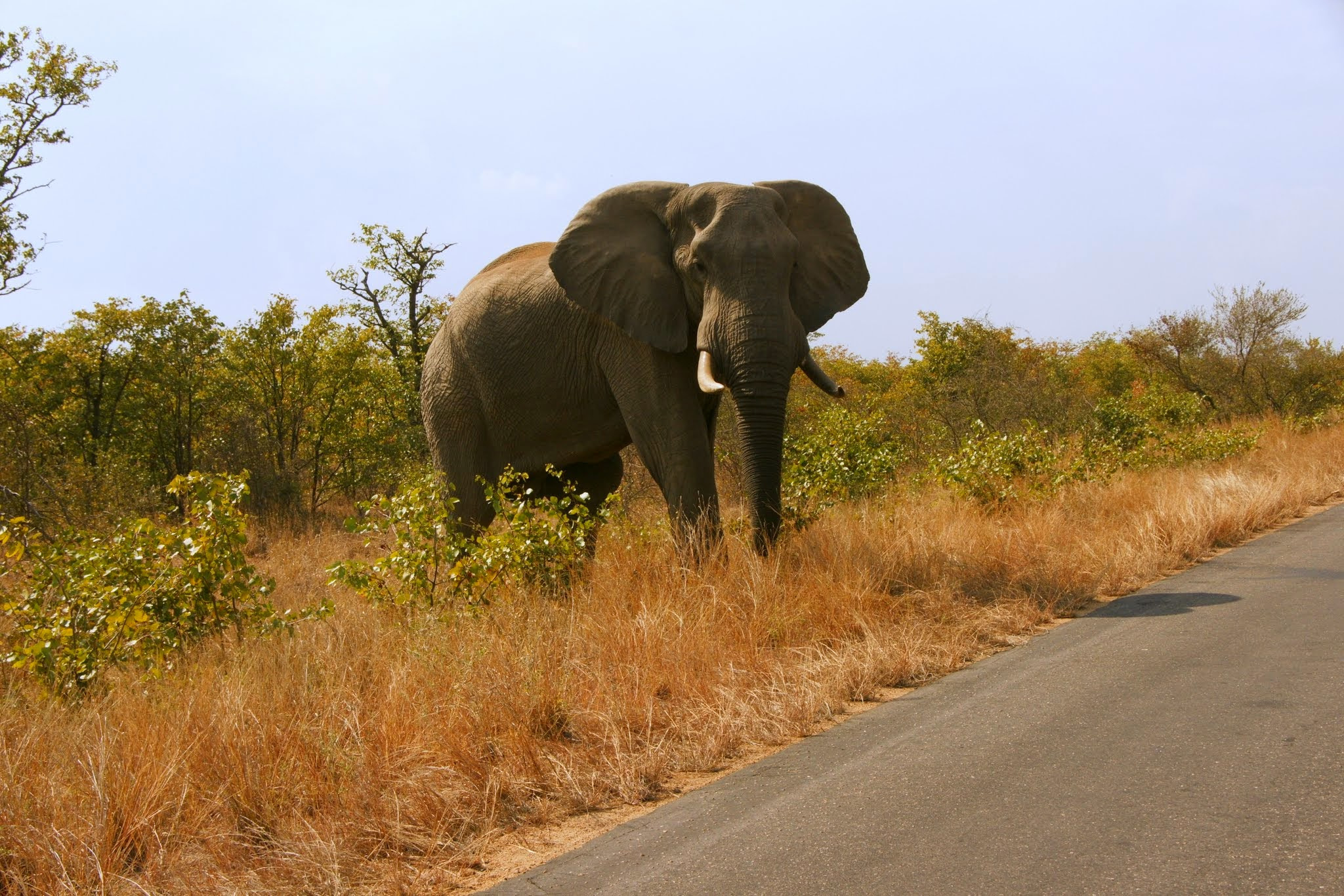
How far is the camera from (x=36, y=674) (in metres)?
5.57

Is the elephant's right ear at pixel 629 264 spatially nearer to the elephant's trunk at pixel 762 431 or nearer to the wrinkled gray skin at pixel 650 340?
the wrinkled gray skin at pixel 650 340

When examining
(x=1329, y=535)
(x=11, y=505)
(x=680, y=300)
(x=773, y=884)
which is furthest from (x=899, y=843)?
(x=11, y=505)

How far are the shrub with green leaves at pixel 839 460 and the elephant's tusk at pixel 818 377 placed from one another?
2.12 metres

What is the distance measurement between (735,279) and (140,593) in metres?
4.15

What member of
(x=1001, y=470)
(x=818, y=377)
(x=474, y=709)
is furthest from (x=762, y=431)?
(x=1001, y=470)

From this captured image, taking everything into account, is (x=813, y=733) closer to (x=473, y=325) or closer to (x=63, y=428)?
(x=473, y=325)

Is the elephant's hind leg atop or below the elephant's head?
below

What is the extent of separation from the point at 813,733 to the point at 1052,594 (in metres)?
3.16

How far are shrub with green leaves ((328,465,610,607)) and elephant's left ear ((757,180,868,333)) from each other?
2678 millimetres

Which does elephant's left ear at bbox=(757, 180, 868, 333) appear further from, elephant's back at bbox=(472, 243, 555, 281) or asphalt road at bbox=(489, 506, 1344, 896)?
asphalt road at bbox=(489, 506, 1344, 896)

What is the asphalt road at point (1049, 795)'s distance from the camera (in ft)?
10.6

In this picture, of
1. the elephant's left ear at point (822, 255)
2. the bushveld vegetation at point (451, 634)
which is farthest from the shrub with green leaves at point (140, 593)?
the elephant's left ear at point (822, 255)

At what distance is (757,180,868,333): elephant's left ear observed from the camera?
863 centimetres

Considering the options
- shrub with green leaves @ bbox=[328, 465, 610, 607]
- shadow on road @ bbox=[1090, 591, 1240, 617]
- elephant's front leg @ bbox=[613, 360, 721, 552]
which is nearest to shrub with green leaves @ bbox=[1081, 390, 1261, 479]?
shadow on road @ bbox=[1090, 591, 1240, 617]
